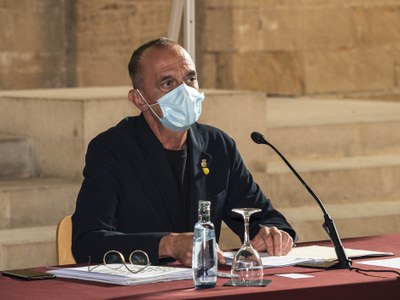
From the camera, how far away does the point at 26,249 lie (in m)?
6.67

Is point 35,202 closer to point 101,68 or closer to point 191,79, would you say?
point 191,79

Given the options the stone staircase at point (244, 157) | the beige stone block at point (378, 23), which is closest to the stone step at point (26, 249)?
the stone staircase at point (244, 157)

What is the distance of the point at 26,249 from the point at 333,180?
2.27 m

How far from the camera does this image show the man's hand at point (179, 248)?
4.14 meters

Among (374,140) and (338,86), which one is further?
(338,86)

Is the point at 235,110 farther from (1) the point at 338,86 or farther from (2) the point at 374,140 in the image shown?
(1) the point at 338,86

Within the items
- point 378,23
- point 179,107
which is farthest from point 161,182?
point 378,23

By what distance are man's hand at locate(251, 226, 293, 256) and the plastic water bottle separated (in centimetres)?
59

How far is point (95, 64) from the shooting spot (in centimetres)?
995

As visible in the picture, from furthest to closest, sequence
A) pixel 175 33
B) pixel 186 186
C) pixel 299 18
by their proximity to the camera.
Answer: pixel 299 18, pixel 175 33, pixel 186 186

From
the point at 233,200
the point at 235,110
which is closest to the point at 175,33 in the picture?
the point at 235,110

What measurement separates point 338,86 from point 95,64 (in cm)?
207

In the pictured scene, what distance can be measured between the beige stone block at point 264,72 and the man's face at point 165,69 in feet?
18.5

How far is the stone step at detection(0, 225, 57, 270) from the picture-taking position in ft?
21.7
